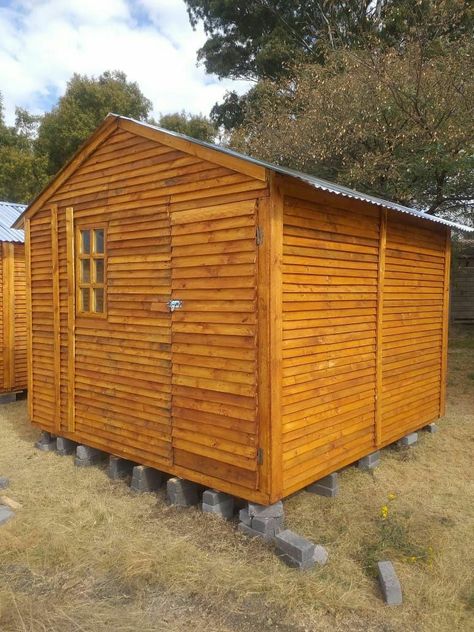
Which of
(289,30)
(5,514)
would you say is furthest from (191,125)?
(5,514)

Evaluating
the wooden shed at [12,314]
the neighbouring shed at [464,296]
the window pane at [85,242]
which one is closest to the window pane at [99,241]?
the window pane at [85,242]

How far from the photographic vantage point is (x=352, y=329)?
5488 millimetres

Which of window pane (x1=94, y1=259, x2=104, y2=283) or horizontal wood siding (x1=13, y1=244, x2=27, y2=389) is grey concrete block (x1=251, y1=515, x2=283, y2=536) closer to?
window pane (x1=94, y1=259, x2=104, y2=283)

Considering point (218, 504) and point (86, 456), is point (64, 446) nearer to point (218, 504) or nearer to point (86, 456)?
point (86, 456)

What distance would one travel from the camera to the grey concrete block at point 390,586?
364cm

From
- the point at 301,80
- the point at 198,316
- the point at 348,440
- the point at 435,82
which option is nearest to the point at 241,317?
the point at 198,316

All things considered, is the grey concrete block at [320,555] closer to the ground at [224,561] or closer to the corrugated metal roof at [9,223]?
the ground at [224,561]

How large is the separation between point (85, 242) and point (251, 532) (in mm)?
4057

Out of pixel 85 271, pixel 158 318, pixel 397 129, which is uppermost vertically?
pixel 397 129

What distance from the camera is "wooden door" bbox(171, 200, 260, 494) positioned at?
4.51 meters

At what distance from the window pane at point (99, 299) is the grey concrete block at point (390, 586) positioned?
426cm

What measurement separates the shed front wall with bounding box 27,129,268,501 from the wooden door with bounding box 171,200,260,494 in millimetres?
12

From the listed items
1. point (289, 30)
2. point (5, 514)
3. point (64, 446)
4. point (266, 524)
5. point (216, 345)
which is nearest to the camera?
point (266, 524)

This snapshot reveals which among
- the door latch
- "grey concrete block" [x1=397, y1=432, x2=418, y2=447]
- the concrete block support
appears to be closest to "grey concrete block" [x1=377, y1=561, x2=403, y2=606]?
the door latch
